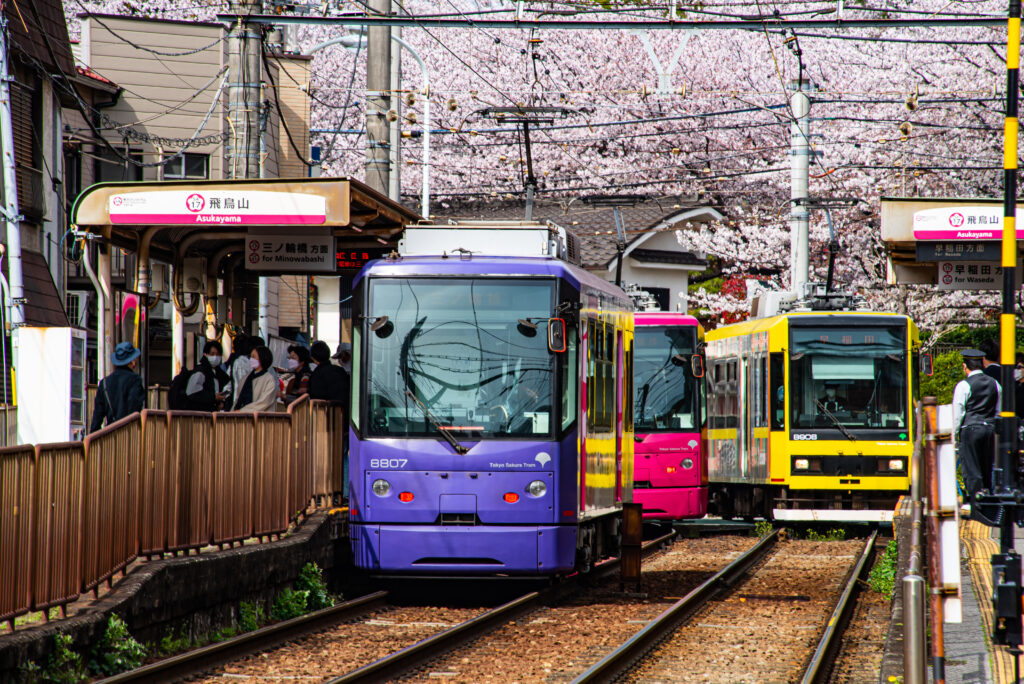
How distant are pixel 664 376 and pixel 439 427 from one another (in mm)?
9649

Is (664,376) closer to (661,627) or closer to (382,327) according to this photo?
(382,327)

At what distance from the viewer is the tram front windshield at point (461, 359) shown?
489 inches

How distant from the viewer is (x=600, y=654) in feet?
34.3

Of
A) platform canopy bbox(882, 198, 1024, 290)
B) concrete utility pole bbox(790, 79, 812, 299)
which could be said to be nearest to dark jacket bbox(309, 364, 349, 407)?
platform canopy bbox(882, 198, 1024, 290)

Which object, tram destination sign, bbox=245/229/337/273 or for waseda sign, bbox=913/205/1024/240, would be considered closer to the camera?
tram destination sign, bbox=245/229/337/273

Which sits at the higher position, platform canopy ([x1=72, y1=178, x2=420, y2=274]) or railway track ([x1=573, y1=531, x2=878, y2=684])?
platform canopy ([x1=72, y1=178, x2=420, y2=274])

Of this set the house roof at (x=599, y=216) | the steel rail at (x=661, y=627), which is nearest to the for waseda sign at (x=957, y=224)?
the steel rail at (x=661, y=627)

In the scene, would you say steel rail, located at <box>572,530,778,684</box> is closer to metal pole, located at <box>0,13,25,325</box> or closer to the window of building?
metal pole, located at <box>0,13,25,325</box>

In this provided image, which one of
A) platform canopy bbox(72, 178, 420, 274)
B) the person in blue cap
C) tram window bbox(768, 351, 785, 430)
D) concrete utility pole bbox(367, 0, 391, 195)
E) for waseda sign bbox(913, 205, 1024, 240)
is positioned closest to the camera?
the person in blue cap

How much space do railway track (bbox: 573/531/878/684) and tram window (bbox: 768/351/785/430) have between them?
5.38m

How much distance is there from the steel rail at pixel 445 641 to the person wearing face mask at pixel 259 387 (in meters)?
2.92

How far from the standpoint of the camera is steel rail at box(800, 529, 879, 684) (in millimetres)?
9405

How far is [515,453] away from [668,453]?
29.6 ft

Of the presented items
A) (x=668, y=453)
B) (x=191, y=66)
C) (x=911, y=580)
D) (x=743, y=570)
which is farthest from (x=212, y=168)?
(x=911, y=580)
